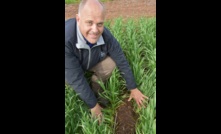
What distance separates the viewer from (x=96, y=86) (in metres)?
2.36

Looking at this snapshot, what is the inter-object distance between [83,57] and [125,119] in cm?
62

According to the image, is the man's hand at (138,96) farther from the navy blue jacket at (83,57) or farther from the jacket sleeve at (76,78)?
the jacket sleeve at (76,78)

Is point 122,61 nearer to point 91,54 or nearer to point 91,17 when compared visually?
point 91,54

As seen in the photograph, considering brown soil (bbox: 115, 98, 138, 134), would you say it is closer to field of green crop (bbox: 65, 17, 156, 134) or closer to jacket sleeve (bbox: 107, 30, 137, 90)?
field of green crop (bbox: 65, 17, 156, 134)

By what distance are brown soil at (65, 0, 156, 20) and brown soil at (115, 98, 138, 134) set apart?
266 centimetres

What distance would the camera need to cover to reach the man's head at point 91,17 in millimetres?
1787

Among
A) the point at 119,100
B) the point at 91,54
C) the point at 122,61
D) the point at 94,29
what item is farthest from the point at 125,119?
the point at 94,29

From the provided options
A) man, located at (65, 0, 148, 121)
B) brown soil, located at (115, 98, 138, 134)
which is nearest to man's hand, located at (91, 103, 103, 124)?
man, located at (65, 0, 148, 121)

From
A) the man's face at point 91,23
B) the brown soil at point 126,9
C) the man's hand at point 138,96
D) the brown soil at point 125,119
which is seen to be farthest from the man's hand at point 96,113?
the brown soil at point 126,9
